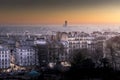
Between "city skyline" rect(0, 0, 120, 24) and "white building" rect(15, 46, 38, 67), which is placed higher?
"city skyline" rect(0, 0, 120, 24)

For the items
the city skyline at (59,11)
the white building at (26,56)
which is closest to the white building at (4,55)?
the white building at (26,56)

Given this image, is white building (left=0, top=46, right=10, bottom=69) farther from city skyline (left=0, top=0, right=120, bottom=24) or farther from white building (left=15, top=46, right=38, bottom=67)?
city skyline (left=0, top=0, right=120, bottom=24)

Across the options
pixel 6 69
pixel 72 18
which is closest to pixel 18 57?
pixel 6 69

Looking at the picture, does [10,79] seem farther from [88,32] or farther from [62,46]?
[88,32]

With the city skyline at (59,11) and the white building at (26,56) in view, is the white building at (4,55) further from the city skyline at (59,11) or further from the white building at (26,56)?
the city skyline at (59,11)

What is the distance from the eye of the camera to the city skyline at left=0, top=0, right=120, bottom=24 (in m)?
3.28

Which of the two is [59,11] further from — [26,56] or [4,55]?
[4,55]

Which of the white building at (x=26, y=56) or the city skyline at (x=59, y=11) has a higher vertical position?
the city skyline at (x=59, y=11)

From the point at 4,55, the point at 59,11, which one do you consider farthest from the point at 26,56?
the point at 59,11

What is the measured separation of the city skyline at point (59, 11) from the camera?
3.28m

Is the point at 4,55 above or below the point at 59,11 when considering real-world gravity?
below

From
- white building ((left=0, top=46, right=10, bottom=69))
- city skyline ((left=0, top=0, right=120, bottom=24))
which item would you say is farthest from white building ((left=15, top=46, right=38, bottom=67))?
city skyline ((left=0, top=0, right=120, bottom=24))

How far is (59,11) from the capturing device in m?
3.37

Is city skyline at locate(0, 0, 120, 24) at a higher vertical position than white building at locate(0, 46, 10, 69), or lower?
higher
